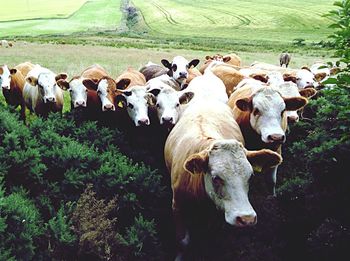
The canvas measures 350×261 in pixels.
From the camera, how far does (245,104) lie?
8500mm

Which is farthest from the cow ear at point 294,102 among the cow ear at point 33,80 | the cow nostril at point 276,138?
the cow ear at point 33,80

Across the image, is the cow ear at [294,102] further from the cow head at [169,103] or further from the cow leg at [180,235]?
the cow leg at [180,235]

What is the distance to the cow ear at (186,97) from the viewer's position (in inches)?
389

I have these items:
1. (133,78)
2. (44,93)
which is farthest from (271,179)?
(44,93)

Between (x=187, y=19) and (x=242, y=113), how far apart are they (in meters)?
91.3

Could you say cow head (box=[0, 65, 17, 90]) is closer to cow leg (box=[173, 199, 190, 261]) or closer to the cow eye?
the cow eye

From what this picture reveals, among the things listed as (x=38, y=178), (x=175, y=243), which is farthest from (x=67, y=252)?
(x=175, y=243)

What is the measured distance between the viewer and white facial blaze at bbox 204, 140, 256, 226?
561cm

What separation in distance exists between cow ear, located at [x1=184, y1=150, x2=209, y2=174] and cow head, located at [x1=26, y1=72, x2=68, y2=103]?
5907mm

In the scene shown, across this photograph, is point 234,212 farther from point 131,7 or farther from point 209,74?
point 131,7

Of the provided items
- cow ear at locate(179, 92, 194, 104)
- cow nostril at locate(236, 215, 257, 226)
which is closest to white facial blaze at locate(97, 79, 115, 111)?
cow ear at locate(179, 92, 194, 104)

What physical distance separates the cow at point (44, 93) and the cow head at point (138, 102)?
2011mm

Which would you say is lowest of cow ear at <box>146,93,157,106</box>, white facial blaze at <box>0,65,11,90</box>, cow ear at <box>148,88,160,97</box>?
white facial blaze at <box>0,65,11,90</box>

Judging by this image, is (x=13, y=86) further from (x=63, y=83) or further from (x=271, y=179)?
(x=271, y=179)
